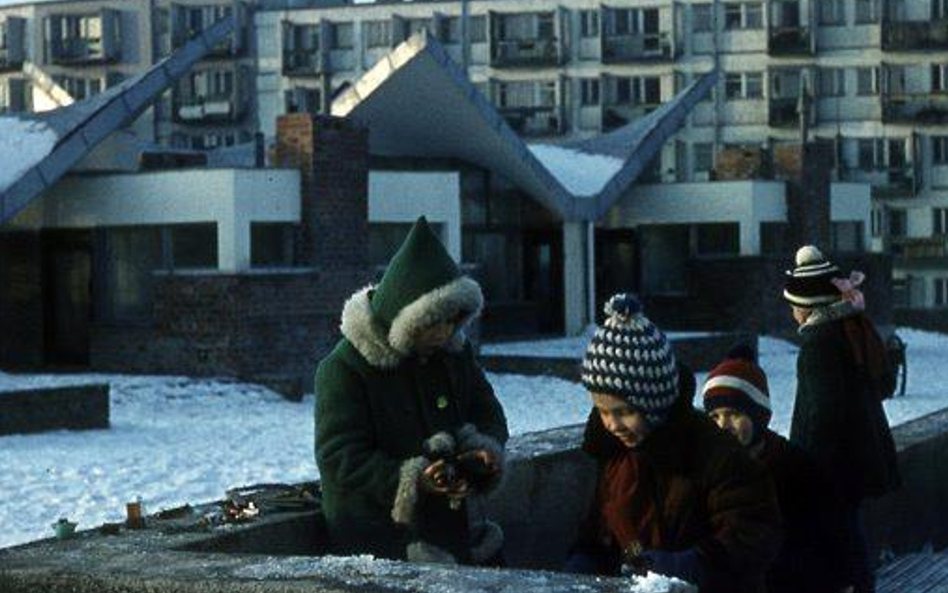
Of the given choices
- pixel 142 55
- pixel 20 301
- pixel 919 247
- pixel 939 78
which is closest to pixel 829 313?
pixel 20 301

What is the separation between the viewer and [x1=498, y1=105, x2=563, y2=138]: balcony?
6500cm

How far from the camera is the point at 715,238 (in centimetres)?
3728

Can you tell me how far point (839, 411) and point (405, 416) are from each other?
59.9 inches

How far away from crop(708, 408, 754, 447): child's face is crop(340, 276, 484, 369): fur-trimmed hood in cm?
72

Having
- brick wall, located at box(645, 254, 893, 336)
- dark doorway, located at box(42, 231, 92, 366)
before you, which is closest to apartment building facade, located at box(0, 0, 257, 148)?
brick wall, located at box(645, 254, 893, 336)

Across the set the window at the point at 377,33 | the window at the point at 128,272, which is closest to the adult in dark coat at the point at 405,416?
the window at the point at 128,272

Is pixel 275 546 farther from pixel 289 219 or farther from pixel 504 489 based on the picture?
pixel 289 219

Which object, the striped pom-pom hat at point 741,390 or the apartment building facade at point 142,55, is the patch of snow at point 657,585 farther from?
the apartment building facade at point 142,55

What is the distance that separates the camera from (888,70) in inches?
2466

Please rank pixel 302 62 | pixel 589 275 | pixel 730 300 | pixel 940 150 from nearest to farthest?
pixel 589 275 → pixel 730 300 → pixel 940 150 → pixel 302 62

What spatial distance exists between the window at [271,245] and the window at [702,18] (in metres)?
39.4

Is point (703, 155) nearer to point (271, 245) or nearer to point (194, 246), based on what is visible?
point (271, 245)

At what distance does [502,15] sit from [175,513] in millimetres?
61978

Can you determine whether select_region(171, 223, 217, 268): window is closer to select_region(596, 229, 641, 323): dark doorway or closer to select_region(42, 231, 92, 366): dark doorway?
select_region(42, 231, 92, 366): dark doorway
